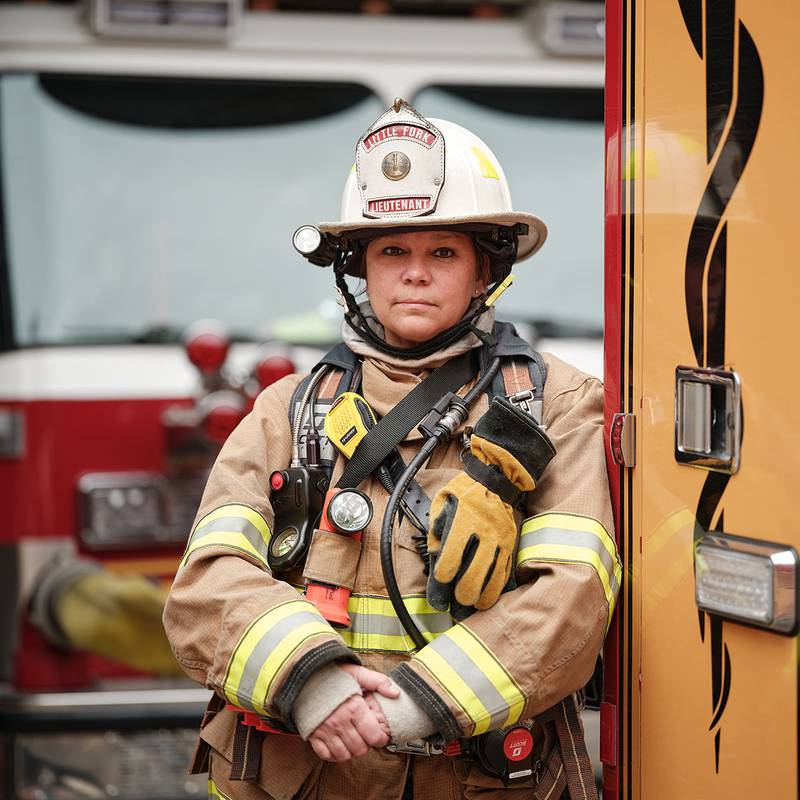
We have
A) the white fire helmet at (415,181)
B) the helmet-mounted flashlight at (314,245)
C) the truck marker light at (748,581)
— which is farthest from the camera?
the helmet-mounted flashlight at (314,245)

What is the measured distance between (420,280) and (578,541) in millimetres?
607

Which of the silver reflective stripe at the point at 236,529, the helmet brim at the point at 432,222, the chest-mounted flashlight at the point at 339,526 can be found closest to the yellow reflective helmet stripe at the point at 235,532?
the silver reflective stripe at the point at 236,529

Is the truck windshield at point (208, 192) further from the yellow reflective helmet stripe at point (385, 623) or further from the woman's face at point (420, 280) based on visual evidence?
the yellow reflective helmet stripe at point (385, 623)

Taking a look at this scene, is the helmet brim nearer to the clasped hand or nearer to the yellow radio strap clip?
the yellow radio strap clip

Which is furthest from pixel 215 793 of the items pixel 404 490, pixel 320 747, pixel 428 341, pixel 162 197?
pixel 162 197

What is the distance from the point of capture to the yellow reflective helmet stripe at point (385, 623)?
7.10ft

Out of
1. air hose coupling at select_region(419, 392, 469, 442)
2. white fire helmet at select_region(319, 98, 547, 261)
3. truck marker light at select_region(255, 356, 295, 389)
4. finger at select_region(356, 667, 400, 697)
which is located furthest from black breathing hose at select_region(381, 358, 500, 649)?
truck marker light at select_region(255, 356, 295, 389)

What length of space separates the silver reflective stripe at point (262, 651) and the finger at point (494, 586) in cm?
29

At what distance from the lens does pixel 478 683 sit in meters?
1.98

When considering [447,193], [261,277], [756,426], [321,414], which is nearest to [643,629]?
[756,426]

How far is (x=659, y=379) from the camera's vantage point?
2062mm

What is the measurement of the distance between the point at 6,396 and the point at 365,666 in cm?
197

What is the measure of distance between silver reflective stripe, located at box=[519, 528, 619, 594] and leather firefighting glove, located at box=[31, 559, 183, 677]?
197cm

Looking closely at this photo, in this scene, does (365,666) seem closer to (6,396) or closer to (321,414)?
(321,414)
